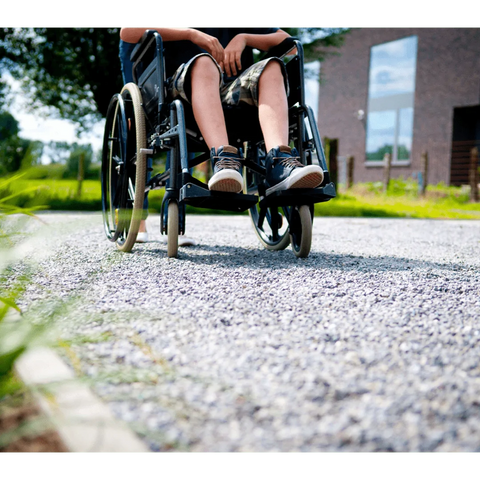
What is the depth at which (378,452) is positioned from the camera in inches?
29.7

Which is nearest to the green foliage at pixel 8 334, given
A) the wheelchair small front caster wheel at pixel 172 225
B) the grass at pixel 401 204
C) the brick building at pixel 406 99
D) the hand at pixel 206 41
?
the wheelchair small front caster wheel at pixel 172 225

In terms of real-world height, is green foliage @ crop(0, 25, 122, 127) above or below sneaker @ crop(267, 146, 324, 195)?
above

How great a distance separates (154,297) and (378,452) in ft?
3.26

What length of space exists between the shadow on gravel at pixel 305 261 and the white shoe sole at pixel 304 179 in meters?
0.34

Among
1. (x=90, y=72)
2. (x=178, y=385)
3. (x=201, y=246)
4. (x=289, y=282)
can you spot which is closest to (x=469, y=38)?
(x=90, y=72)

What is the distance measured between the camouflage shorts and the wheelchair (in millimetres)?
62

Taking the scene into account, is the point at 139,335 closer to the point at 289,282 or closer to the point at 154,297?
the point at 154,297

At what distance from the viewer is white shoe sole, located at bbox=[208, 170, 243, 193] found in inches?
82.2

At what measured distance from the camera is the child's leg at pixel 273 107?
2281 millimetres

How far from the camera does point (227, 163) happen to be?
7.13 feet

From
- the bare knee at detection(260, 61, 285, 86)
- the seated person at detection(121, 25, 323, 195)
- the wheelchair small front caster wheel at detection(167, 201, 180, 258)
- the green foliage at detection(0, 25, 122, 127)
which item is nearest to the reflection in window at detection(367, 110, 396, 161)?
the green foliage at detection(0, 25, 122, 127)

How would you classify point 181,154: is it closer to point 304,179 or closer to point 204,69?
point 204,69

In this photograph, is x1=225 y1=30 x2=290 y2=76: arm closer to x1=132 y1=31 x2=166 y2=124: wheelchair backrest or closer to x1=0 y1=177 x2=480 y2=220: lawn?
x1=132 y1=31 x2=166 y2=124: wheelchair backrest

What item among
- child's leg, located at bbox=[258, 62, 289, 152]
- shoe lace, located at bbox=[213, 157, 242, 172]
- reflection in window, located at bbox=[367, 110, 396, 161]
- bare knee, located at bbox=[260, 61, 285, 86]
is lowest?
shoe lace, located at bbox=[213, 157, 242, 172]
